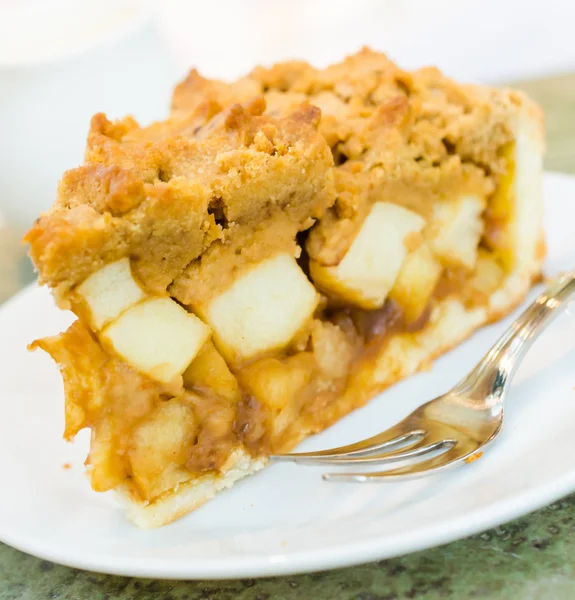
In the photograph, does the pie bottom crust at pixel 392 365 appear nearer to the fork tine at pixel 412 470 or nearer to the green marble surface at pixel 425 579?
the green marble surface at pixel 425 579

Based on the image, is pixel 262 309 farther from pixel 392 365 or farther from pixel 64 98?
pixel 64 98

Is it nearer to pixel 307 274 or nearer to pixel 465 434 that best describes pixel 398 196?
pixel 307 274

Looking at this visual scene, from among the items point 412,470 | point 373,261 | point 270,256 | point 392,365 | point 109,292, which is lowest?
point 392,365

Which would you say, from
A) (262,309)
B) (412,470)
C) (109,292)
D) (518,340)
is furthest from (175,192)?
(518,340)

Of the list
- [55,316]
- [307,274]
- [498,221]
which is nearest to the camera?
[307,274]

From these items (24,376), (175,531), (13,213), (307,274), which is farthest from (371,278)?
(13,213)

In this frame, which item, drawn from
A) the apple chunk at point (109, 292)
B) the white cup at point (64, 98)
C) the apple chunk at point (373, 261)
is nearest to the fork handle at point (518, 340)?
the apple chunk at point (373, 261)

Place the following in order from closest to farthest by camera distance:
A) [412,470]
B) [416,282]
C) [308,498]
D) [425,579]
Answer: [425,579]
[412,470]
[308,498]
[416,282]
